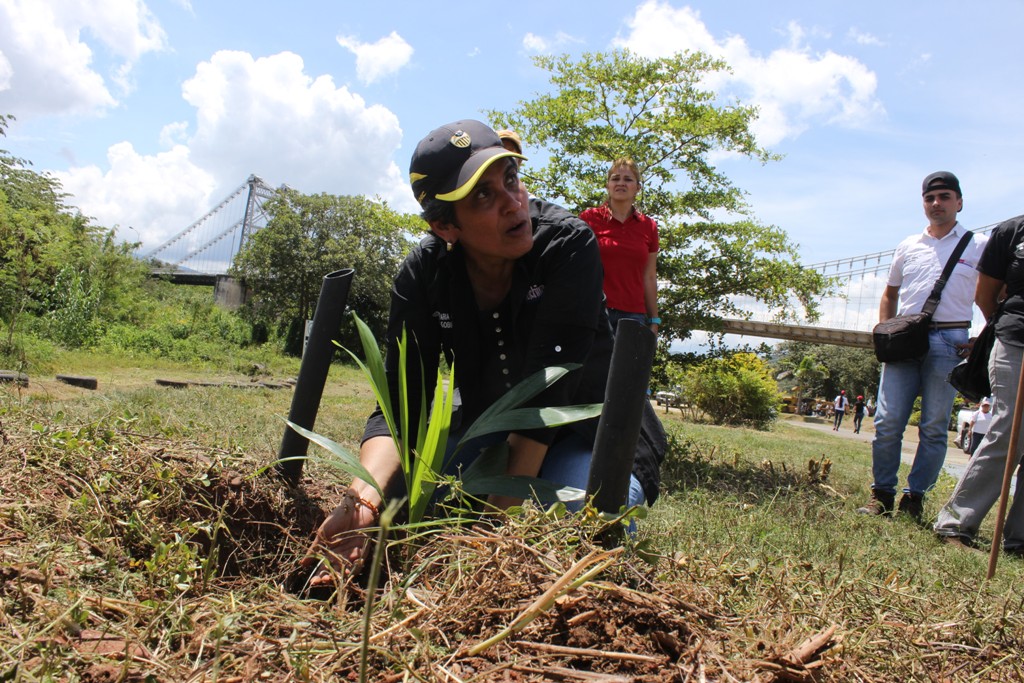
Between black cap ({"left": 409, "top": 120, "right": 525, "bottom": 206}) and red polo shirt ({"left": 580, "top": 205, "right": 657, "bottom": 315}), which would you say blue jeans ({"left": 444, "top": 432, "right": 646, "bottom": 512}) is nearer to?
black cap ({"left": 409, "top": 120, "right": 525, "bottom": 206})

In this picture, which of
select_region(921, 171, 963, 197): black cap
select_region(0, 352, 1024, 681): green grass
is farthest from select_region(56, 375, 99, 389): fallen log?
select_region(921, 171, 963, 197): black cap

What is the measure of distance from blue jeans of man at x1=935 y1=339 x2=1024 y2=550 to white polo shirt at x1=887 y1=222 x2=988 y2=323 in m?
0.67

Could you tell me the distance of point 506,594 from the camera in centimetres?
109

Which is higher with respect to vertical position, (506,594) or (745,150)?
(745,150)

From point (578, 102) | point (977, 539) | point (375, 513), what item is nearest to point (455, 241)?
point (375, 513)

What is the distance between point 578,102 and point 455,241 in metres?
4.89

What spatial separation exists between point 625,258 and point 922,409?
1.85 metres

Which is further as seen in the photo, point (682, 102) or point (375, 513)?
point (682, 102)

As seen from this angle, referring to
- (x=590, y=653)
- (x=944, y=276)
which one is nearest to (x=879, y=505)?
(x=944, y=276)

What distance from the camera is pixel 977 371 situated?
3455 mm

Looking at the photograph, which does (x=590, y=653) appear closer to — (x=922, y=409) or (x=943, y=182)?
(x=922, y=409)

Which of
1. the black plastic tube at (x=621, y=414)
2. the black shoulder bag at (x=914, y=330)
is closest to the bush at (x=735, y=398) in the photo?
the black shoulder bag at (x=914, y=330)

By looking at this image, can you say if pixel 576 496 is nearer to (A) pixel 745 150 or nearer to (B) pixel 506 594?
(B) pixel 506 594

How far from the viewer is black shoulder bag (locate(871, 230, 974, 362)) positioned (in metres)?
3.88
